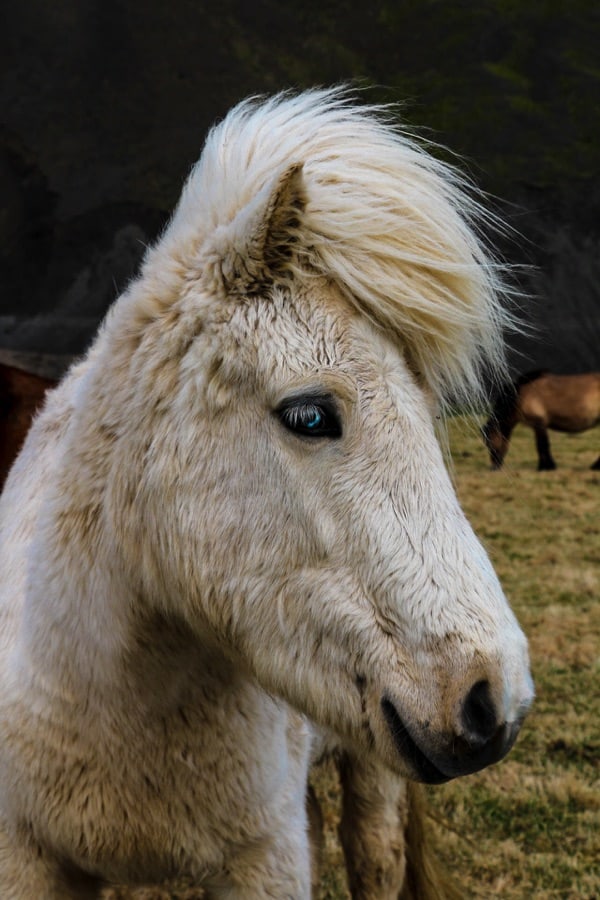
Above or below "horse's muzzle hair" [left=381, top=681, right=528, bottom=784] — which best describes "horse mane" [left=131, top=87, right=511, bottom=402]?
above

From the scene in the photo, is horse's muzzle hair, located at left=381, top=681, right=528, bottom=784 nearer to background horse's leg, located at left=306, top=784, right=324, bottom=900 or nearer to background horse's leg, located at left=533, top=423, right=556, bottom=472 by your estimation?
background horse's leg, located at left=306, top=784, right=324, bottom=900

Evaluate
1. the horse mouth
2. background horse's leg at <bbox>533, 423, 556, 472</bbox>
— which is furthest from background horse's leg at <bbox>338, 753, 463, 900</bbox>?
background horse's leg at <bbox>533, 423, 556, 472</bbox>

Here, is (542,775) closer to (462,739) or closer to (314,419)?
(462,739)

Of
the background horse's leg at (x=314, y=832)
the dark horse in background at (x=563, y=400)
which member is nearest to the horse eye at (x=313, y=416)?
the background horse's leg at (x=314, y=832)

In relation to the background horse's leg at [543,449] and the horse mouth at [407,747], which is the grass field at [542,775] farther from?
the background horse's leg at [543,449]

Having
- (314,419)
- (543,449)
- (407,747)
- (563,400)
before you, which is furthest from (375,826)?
(563,400)

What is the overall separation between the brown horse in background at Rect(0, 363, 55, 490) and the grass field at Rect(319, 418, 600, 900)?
1.82 metres

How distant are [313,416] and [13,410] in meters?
2.98

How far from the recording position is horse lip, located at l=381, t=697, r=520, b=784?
1292 mm

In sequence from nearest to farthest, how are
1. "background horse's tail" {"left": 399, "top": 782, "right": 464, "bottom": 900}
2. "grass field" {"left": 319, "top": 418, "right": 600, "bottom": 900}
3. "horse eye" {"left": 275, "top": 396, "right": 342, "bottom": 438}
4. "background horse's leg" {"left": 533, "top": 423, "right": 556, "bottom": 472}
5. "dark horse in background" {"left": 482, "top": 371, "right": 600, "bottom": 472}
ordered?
"horse eye" {"left": 275, "top": 396, "right": 342, "bottom": 438} < "background horse's tail" {"left": 399, "top": 782, "right": 464, "bottom": 900} < "grass field" {"left": 319, "top": 418, "right": 600, "bottom": 900} < "background horse's leg" {"left": 533, "top": 423, "right": 556, "bottom": 472} < "dark horse in background" {"left": 482, "top": 371, "right": 600, "bottom": 472}

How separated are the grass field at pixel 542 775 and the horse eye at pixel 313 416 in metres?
0.47

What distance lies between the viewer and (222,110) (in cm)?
1335

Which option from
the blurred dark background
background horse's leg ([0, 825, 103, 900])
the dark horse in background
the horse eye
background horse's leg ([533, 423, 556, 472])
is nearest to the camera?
the horse eye

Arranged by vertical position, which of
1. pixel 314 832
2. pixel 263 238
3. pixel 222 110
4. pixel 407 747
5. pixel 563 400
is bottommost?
pixel 314 832
